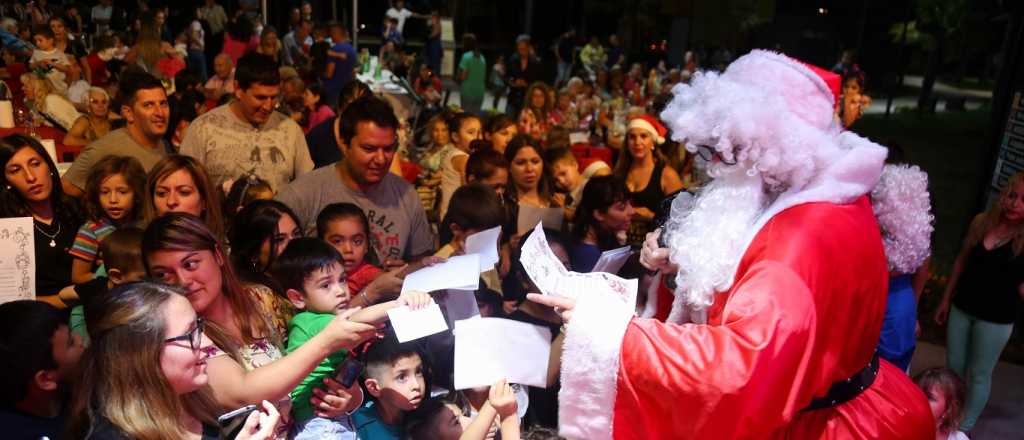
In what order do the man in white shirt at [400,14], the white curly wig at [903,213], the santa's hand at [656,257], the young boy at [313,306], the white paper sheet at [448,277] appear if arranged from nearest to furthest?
the white paper sheet at [448,277]
the young boy at [313,306]
the santa's hand at [656,257]
the white curly wig at [903,213]
the man in white shirt at [400,14]

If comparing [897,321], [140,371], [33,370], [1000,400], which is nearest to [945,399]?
[897,321]

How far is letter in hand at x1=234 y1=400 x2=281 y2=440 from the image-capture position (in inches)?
68.9

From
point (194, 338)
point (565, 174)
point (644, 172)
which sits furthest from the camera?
point (644, 172)

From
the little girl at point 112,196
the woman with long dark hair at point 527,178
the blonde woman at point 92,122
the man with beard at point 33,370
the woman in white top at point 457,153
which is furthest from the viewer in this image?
the blonde woman at point 92,122

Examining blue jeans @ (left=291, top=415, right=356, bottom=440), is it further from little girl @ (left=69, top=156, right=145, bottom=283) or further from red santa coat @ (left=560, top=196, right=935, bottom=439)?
little girl @ (left=69, top=156, right=145, bottom=283)

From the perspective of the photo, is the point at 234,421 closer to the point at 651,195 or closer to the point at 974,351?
the point at 651,195

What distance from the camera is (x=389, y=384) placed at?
245cm

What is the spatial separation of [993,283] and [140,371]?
4.07 m

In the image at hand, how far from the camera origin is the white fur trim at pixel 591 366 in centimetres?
197

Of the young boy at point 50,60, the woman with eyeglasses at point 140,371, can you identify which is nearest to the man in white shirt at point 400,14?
the young boy at point 50,60

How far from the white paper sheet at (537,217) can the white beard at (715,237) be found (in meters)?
1.85

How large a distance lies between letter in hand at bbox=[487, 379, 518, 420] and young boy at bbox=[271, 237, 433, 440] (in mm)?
503

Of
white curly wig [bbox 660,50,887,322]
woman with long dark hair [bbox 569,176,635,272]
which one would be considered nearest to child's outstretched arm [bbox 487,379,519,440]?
white curly wig [bbox 660,50,887,322]

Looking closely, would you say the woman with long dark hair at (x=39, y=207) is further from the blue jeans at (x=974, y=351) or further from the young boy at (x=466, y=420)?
the blue jeans at (x=974, y=351)
